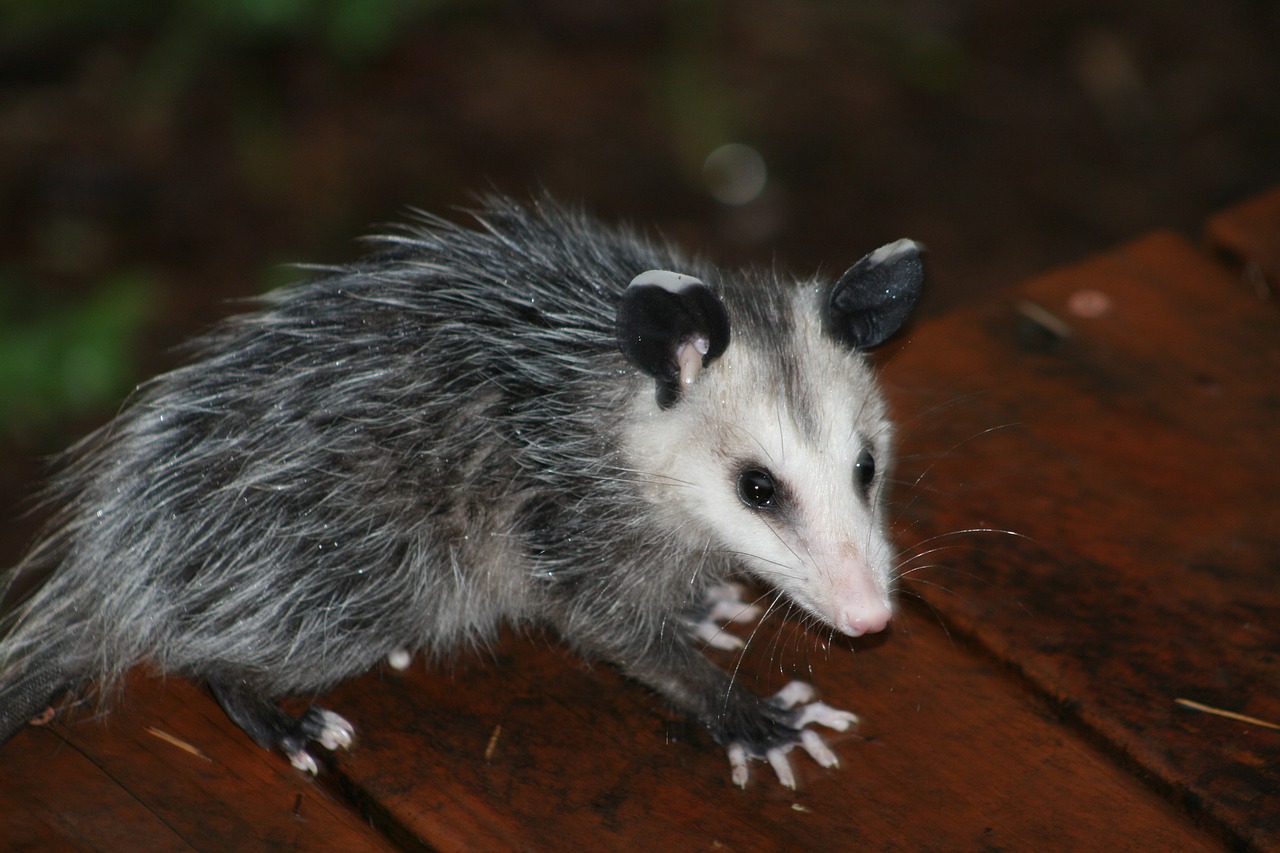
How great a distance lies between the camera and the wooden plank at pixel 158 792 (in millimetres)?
1819

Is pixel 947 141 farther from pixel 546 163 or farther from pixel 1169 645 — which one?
pixel 1169 645

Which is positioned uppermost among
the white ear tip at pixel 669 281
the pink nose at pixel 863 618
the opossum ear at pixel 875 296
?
the white ear tip at pixel 669 281

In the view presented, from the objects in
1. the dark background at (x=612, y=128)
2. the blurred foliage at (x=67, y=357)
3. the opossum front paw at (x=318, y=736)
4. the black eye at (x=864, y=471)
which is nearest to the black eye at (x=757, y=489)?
the black eye at (x=864, y=471)

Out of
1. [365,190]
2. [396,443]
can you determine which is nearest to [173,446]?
[396,443]

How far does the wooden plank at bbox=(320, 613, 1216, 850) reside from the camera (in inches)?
73.9

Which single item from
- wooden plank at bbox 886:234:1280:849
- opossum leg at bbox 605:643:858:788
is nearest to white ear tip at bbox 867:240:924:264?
wooden plank at bbox 886:234:1280:849

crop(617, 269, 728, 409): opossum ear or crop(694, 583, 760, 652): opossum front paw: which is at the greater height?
crop(617, 269, 728, 409): opossum ear

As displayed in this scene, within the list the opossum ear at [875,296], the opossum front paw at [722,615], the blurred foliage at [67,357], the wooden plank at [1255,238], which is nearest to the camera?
the opossum ear at [875,296]

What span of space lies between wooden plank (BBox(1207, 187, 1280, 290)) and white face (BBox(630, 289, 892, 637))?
1248mm

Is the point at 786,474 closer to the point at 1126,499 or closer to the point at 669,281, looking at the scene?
the point at 669,281

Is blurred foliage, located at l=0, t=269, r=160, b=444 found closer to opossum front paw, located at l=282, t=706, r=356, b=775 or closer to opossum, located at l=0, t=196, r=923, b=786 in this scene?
opossum, located at l=0, t=196, r=923, b=786

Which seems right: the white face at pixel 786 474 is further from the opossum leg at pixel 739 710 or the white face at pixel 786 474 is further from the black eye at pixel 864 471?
the opossum leg at pixel 739 710

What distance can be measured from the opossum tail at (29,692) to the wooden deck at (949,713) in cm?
3

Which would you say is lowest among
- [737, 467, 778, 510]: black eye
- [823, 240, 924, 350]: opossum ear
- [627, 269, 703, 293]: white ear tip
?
[737, 467, 778, 510]: black eye
